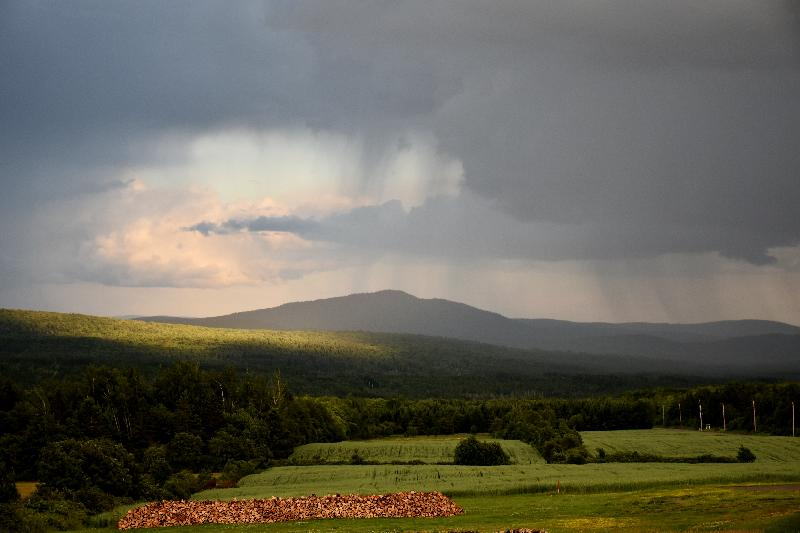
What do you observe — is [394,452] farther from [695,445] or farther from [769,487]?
[769,487]

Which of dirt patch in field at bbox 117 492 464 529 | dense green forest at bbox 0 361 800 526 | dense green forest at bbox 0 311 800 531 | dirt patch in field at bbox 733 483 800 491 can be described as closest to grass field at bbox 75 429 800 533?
dirt patch in field at bbox 733 483 800 491

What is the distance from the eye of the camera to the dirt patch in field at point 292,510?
222ft

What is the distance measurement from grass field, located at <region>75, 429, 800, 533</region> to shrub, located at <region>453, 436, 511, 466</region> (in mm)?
7951

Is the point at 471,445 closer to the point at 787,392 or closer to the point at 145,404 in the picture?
the point at 145,404

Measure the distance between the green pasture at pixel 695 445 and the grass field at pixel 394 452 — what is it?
10880mm

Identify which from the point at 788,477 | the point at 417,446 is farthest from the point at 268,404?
the point at 788,477

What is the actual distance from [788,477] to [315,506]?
4720 cm

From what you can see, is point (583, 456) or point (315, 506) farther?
point (583, 456)

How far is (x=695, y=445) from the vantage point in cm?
12306

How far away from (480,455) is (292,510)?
172 ft

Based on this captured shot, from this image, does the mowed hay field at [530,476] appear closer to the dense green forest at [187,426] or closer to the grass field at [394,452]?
the grass field at [394,452]

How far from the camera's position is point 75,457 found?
93.4 m

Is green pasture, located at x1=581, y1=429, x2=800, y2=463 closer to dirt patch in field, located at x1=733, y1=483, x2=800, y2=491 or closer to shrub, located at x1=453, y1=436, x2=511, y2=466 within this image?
shrub, located at x1=453, y1=436, x2=511, y2=466

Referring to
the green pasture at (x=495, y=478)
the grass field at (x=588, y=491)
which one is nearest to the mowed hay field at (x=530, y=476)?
the green pasture at (x=495, y=478)
